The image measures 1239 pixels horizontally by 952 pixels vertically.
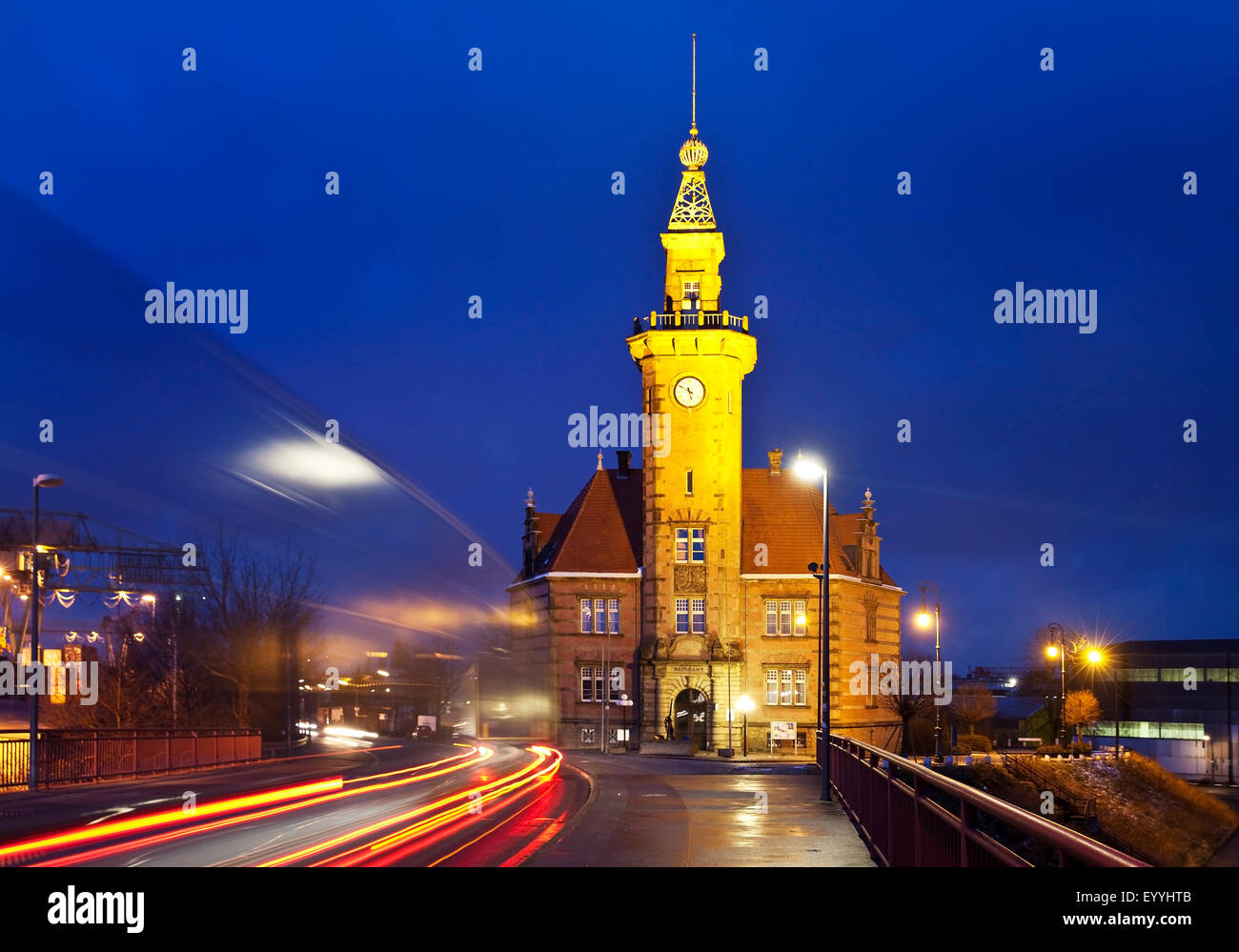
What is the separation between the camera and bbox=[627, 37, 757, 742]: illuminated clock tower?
7031cm

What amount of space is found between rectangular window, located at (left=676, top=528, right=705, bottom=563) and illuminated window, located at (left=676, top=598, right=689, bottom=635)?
236 cm

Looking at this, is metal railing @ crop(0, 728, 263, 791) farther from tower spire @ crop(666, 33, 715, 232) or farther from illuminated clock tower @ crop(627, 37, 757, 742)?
tower spire @ crop(666, 33, 715, 232)

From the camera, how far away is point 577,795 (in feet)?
109

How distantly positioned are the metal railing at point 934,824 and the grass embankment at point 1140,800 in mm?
40837

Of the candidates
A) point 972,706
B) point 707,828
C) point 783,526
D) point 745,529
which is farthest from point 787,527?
point 707,828

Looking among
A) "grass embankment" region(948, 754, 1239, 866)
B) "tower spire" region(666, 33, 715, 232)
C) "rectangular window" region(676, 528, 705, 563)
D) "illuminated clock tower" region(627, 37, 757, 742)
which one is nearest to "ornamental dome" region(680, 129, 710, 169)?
"tower spire" region(666, 33, 715, 232)

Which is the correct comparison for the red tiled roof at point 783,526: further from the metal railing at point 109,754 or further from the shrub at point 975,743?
the metal railing at point 109,754

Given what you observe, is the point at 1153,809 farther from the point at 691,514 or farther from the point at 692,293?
the point at 692,293

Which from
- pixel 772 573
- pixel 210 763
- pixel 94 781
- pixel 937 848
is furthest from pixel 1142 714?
pixel 937 848

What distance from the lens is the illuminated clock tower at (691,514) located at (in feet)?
231

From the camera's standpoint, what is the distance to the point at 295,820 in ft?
80.3

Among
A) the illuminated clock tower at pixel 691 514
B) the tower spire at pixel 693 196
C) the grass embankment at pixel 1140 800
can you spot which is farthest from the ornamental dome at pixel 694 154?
the grass embankment at pixel 1140 800
